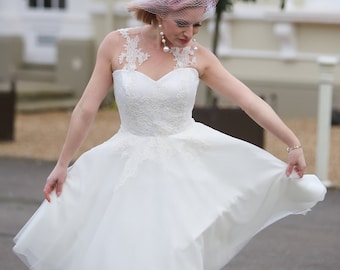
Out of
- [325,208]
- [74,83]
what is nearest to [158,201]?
[325,208]

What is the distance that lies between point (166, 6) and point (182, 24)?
0.36 ft

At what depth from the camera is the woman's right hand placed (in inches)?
206

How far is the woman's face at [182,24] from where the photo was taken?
5.01 m

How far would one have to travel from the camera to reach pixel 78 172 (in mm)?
5309

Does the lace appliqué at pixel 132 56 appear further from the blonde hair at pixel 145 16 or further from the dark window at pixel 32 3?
the dark window at pixel 32 3

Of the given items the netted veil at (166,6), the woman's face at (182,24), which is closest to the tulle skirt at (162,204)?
the woman's face at (182,24)

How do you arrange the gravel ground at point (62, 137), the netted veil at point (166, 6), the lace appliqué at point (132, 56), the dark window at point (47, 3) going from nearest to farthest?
1. the netted veil at point (166, 6)
2. the lace appliqué at point (132, 56)
3. the gravel ground at point (62, 137)
4. the dark window at point (47, 3)

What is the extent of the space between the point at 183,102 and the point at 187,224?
0.57 metres

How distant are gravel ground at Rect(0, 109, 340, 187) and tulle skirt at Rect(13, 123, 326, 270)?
515 centimetres

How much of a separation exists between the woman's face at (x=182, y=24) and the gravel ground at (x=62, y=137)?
5.62m

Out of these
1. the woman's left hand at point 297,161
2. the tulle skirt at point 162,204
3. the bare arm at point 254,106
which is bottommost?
the tulle skirt at point 162,204

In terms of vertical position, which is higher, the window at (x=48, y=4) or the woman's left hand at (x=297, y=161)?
the woman's left hand at (x=297, y=161)

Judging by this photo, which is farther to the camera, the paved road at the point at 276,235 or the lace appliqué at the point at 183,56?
the paved road at the point at 276,235

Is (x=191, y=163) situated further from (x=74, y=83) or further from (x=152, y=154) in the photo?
(x=74, y=83)
